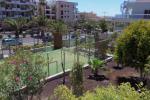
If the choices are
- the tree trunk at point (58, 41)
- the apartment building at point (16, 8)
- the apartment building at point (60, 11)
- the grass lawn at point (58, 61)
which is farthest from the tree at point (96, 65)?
the apartment building at point (60, 11)

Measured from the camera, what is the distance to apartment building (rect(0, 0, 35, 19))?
280 ft

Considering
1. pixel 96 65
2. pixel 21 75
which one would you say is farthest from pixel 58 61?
pixel 21 75

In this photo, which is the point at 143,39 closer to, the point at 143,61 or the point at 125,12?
the point at 143,61

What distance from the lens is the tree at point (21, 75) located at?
1037 cm

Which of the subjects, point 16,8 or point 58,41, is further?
point 16,8

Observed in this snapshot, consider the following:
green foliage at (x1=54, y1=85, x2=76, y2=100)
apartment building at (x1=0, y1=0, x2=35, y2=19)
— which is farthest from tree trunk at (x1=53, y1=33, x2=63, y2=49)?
apartment building at (x1=0, y1=0, x2=35, y2=19)

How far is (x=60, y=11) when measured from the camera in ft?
350

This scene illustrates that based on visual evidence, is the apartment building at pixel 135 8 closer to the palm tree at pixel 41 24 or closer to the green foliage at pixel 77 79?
the palm tree at pixel 41 24

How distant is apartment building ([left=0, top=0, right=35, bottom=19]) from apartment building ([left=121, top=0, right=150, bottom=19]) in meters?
40.1

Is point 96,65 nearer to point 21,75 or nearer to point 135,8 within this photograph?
point 21,75

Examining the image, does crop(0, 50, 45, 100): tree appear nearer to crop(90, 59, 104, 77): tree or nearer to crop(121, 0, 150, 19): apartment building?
crop(90, 59, 104, 77): tree

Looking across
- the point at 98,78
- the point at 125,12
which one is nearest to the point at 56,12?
the point at 125,12

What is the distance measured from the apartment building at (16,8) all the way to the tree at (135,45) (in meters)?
69.9

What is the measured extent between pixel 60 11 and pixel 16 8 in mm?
20866
